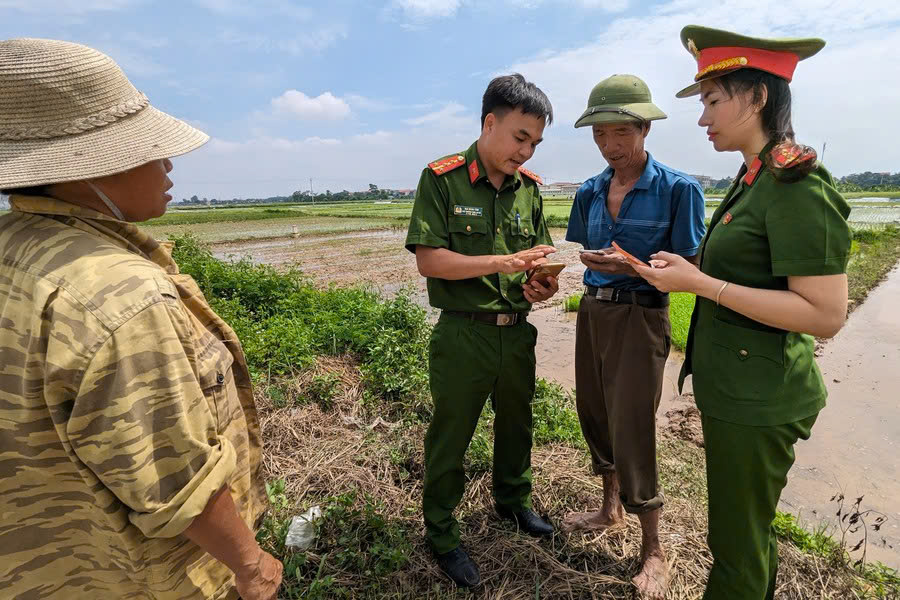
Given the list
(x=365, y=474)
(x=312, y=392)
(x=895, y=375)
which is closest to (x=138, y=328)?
(x=365, y=474)

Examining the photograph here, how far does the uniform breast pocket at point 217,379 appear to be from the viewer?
111 centimetres

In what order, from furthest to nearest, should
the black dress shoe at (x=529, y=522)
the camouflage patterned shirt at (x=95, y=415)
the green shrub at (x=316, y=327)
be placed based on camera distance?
the green shrub at (x=316, y=327) → the black dress shoe at (x=529, y=522) → the camouflage patterned shirt at (x=95, y=415)

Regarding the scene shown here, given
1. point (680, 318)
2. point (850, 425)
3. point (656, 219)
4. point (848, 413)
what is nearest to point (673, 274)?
point (656, 219)

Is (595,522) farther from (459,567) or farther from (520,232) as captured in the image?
(520,232)

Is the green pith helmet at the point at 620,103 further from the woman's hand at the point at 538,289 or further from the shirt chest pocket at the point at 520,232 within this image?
the woman's hand at the point at 538,289

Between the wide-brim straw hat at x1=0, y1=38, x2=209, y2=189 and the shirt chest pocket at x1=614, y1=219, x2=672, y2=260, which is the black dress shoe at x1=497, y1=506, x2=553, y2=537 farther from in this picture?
the wide-brim straw hat at x1=0, y1=38, x2=209, y2=189

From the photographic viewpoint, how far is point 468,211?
2246 mm

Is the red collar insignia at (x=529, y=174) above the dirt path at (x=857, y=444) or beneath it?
above

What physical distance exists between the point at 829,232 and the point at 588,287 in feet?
3.86

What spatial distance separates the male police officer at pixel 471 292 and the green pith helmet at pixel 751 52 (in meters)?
0.67

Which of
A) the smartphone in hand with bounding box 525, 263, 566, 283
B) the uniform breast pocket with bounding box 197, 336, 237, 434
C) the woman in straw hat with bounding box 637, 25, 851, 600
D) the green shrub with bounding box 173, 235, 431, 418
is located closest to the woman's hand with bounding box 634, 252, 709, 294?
the woman in straw hat with bounding box 637, 25, 851, 600

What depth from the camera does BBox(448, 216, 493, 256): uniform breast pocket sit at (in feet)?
7.36

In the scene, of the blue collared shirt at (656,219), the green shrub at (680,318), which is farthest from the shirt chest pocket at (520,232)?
the green shrub at (680,318)

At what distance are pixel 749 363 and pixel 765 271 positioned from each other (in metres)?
0.31
